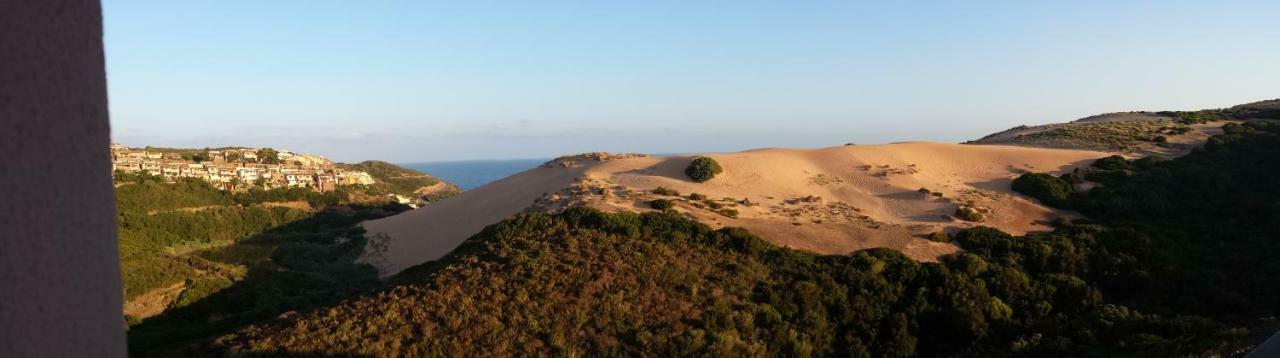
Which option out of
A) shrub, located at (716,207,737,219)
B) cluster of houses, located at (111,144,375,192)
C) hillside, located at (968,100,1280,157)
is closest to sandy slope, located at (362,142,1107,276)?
shrub, located at (716,207,737,219)

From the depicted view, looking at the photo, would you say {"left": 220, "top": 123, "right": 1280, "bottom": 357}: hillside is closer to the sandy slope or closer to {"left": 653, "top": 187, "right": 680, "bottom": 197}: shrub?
the sandy slope

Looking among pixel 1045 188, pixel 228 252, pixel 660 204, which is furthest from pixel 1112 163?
pixel 228 252

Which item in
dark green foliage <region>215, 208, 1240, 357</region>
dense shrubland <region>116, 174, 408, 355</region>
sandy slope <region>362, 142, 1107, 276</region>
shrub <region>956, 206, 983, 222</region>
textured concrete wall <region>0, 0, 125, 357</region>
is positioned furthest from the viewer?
shrub <region>956, 206, 983, 222</region>

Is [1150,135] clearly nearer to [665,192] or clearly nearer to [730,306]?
[665,192]

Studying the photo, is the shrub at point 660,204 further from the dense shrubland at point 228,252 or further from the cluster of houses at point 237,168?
the cluster of houses at point 237,168

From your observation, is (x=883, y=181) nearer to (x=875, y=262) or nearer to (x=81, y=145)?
(x=875, y=262)

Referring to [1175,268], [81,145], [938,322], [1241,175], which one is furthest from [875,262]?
[1241,175]
